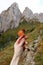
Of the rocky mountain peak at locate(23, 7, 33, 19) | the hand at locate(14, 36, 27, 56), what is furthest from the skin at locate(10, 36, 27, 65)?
the rocky mountain peak at locate(23, 7, 33, 19)

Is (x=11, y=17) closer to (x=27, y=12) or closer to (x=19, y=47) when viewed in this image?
(x=27, y=12)

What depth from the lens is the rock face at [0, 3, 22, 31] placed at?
504ft

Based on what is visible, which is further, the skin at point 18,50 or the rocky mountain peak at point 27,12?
the rocky mountain peak at point 27,12

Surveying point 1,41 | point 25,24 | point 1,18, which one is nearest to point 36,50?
point 1,41

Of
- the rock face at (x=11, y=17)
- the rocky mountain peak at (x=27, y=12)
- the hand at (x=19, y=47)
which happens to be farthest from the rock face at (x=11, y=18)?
the hand at (x=19, y=47)

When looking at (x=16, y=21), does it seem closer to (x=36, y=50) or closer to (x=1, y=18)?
(x=1, y=18)

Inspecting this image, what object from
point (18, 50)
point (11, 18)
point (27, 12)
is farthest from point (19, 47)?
point (27, 12)

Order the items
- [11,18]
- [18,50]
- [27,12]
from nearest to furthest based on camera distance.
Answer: [18,50], [11,18], [27,12]

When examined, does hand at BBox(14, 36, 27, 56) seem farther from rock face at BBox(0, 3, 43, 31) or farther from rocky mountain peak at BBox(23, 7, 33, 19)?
rocky mountain peak at BBox(23, 7, 33, 19)

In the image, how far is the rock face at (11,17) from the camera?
153575mm

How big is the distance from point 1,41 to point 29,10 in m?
68.7

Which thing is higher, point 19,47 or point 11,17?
point 11,17

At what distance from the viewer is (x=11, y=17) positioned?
156 metres

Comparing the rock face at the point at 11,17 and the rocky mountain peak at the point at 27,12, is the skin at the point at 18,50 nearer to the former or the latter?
the rock face at the point at 11,17
